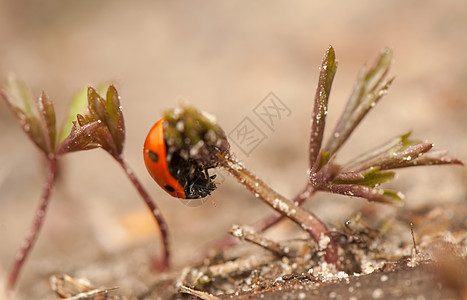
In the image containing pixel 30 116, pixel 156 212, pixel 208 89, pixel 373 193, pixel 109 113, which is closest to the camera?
pixel 373 193

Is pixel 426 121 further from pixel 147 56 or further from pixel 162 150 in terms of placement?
pixel 147 56

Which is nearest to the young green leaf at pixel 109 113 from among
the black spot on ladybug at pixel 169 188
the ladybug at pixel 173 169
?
the ladybug at pixel 173 169

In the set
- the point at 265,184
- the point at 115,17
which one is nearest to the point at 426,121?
the point at 265,184

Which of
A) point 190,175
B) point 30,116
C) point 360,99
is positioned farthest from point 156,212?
point 360,99

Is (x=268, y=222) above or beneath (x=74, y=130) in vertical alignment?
beneath

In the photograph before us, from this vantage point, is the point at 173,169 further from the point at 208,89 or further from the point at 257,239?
the point at 208,89

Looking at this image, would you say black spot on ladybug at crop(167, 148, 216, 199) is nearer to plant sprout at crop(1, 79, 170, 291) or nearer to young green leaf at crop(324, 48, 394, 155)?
plant sprout at crop(1, 79, 170, 291)
